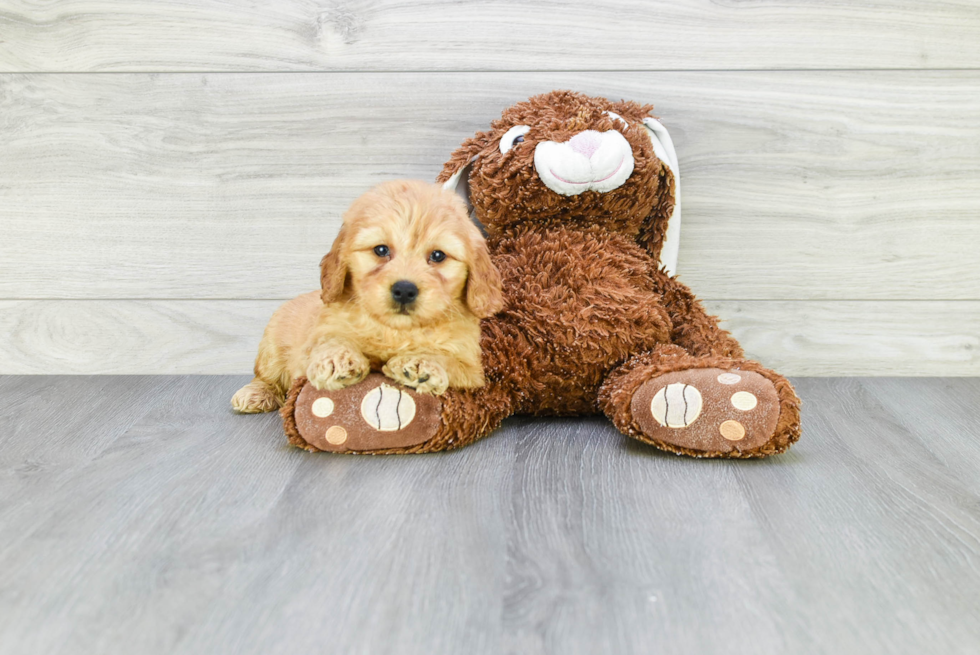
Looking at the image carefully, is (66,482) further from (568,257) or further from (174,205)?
(568,257)

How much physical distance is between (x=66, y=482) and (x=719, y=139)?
128 cm

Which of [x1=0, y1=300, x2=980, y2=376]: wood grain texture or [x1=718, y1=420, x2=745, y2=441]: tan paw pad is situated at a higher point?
[x1=718, y1=420, x2=745, y2=441]: tan paw pad

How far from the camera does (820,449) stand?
4.04 ft

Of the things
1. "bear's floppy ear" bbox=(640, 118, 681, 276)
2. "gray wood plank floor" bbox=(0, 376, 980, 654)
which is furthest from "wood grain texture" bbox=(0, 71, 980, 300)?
"gray wood plank floor" bbox=(0, 376, 980, 654)

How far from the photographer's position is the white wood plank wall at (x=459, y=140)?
1522 mm

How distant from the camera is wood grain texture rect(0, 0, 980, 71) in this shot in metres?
1.51

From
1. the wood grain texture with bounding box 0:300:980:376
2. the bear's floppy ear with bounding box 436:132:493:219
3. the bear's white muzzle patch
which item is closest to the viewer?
the bear's white muzzle patch

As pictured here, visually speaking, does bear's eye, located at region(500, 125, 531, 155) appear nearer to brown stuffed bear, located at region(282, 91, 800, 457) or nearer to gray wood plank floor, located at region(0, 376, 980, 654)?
brown stuffed bear, located at region(282, 91, 800, 457)

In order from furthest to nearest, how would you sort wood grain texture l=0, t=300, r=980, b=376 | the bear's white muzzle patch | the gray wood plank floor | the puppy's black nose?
wood grain texture l=0, t=300, r=980, b=376 < the bear's white muzzle patch < the puppy's black nose < the gray wood plank floor

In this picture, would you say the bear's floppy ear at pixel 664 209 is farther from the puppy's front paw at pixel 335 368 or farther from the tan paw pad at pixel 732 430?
the puppy's front paw at pixel 335 368

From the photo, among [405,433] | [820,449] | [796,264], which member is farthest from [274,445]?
[796,264]

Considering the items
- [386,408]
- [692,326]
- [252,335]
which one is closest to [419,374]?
[386,408]

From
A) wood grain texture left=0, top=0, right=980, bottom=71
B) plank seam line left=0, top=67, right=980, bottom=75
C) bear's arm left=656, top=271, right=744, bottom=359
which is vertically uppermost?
wood grain texture left=0, top=0, right=980, bottom=71

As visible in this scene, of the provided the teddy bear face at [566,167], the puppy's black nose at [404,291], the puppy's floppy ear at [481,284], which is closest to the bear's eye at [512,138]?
the teddy bear face at [566,167]
